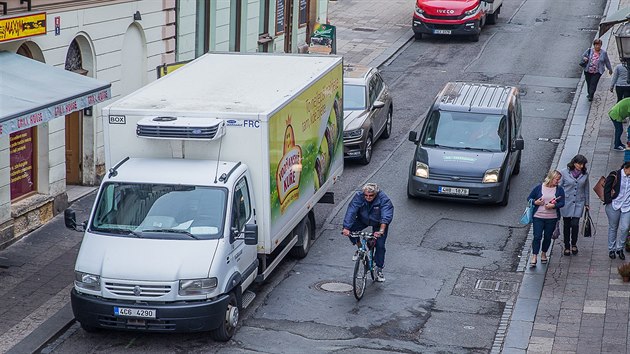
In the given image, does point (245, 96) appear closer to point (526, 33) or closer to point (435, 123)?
point (435, 123)

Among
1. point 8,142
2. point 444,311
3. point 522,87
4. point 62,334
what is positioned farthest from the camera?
point 522,87

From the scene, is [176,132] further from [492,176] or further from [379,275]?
[492,176]

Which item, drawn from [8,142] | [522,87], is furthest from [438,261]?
[522,87]

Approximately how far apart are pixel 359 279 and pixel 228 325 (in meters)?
2.51

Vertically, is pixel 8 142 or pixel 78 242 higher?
pixel 8 142

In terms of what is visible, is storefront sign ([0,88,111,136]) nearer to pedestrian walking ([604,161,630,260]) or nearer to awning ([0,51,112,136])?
awning ([0,51,112,136])

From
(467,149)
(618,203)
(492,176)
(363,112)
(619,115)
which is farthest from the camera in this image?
(363,112)

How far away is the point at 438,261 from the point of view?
17781 mm

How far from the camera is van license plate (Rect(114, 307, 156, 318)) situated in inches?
524

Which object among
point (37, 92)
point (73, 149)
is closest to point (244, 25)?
point (73, 149)

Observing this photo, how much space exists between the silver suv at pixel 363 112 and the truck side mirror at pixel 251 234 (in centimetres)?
913

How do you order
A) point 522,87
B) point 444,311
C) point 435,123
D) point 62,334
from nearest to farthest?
point 62,334, point 444,311, point 435,123, point 522,87

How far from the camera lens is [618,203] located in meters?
17.1

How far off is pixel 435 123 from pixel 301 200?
5.44 metres
